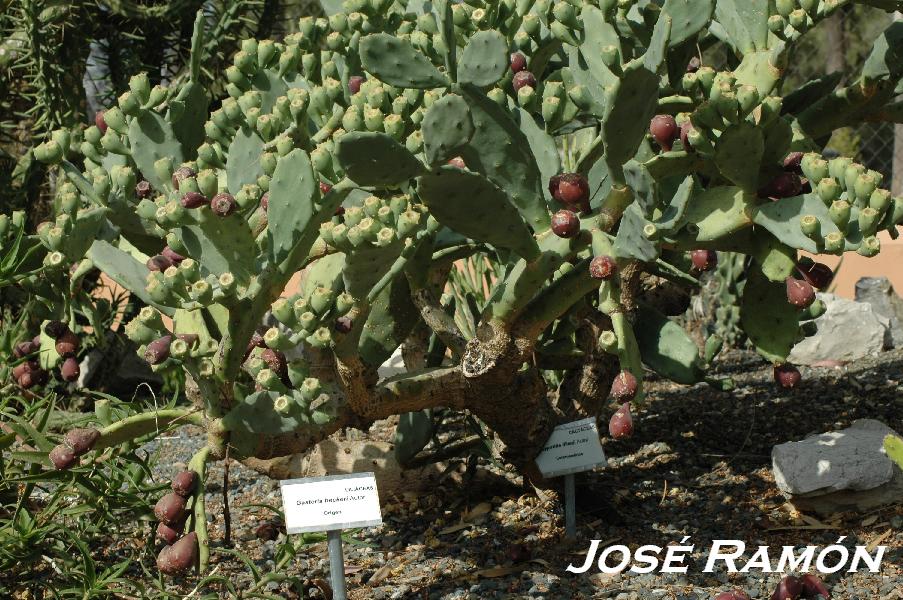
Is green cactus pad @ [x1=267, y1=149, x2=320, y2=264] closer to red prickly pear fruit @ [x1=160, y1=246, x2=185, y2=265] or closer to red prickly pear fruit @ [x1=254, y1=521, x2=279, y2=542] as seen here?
red prickly pear fruit @ [x1=160, y1=246, x2=185, y2=265]

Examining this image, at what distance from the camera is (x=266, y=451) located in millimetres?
2152

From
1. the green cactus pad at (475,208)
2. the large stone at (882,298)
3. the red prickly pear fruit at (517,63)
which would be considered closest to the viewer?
the green cactus pad at (475,208)

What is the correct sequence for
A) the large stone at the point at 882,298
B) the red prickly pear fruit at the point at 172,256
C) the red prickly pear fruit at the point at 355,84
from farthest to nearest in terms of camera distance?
the large stone at the point at 882,298, the red prickly pear fruit at the point at 355,84, the red prickly pear fruit at the point at 172,256

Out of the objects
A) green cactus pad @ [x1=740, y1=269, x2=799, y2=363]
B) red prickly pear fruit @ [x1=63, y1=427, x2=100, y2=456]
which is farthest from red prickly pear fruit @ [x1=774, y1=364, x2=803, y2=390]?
red prickly pear fruit @ [x1=63, y1=427, x2=100, y2=456]

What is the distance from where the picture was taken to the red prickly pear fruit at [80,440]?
6.43 ft

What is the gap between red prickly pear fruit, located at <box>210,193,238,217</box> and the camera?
185 cm

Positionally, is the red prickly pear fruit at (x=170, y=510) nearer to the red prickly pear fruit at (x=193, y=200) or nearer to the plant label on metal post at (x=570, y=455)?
the red prickly pear fruit at (x=193, y=200)

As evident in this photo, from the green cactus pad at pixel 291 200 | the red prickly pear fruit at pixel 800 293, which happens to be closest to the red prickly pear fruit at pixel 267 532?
the green cactus pad at pixel 291 200

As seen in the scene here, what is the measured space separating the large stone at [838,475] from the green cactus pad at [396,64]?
1.25 m

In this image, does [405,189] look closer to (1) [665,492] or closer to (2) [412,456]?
(2) [412,456]

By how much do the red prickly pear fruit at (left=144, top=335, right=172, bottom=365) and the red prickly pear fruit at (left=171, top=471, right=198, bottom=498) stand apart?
0.25m

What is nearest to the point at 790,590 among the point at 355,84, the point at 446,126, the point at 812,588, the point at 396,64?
the point at 812,588

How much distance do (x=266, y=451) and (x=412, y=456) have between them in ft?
2.14

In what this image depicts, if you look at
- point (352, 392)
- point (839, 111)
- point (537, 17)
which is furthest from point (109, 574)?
point (839, 111)
